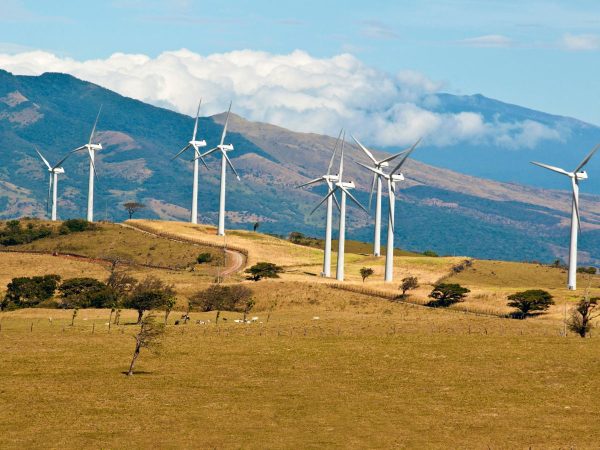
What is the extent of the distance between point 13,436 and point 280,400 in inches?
853

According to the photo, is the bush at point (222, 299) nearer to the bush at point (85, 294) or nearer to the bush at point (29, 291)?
the bush at point (85, 294)

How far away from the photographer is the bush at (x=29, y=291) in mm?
172625

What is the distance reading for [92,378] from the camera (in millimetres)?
98812

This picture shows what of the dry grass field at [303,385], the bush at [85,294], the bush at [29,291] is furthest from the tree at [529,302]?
the bush at [29,291]

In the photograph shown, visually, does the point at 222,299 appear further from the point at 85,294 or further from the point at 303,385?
the point at 303,385

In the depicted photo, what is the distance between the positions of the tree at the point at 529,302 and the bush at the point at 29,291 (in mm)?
67586

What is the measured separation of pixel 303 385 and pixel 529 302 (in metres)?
78.9

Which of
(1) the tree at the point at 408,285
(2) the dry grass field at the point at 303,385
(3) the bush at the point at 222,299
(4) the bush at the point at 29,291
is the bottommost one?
(4) the bush at the point at 29,291

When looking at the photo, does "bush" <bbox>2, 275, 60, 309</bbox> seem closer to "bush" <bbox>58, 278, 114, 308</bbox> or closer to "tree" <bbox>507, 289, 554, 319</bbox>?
"bush" <bbox>58, 278, 114, 308</bbox>

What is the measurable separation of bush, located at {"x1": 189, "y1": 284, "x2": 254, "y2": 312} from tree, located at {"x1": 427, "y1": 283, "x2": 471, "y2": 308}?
28.3 meters

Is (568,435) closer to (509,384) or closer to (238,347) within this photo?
(509,384)

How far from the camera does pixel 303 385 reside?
9731 centimetres

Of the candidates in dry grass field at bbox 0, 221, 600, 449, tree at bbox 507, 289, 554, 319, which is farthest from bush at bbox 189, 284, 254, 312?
tree at bbox 507, 289, 554, 319

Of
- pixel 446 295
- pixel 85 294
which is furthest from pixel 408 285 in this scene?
pixel 85 294
